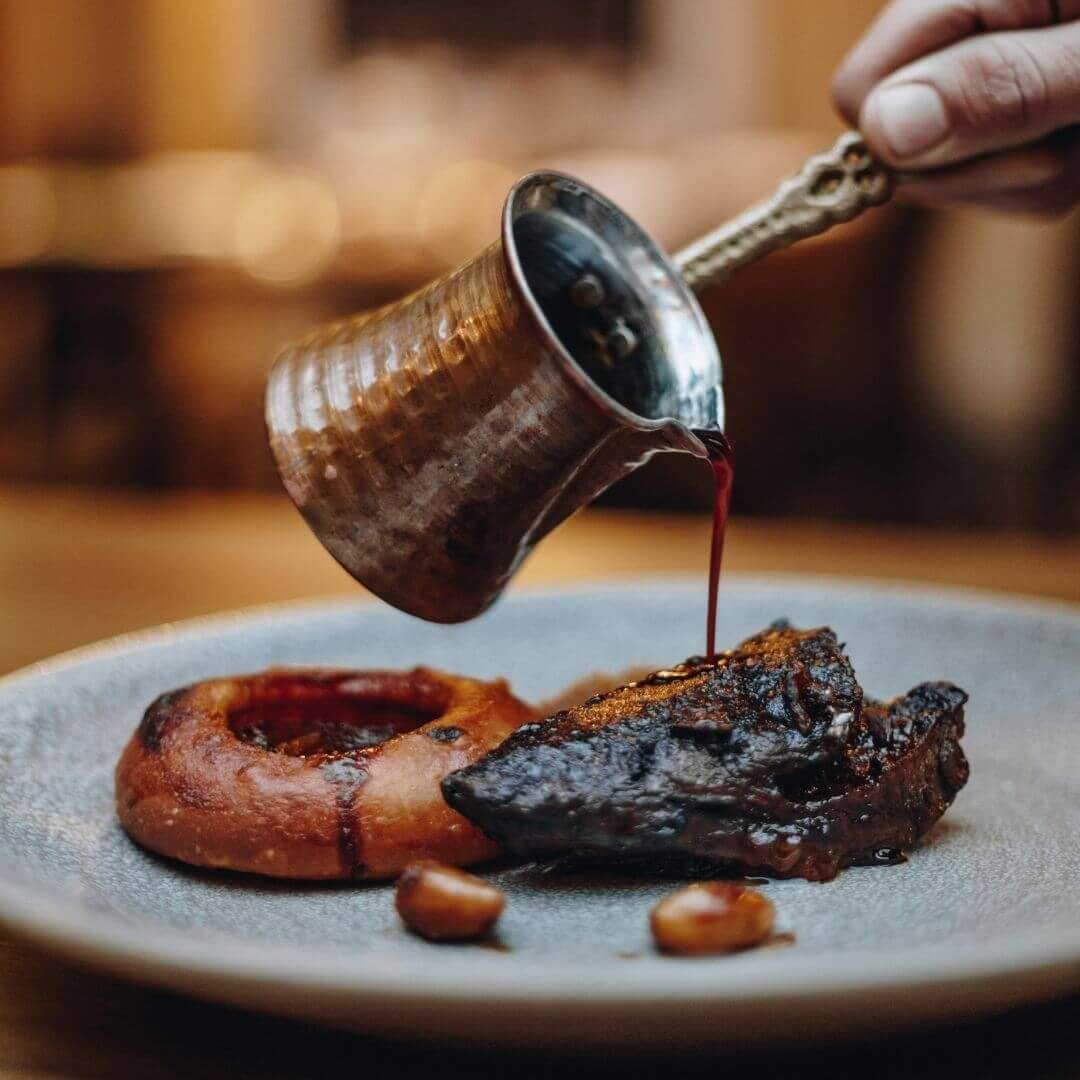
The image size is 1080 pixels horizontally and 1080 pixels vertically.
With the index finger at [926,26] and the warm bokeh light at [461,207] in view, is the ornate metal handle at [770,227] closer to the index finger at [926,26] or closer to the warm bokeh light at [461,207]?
the index finger at [926,26]

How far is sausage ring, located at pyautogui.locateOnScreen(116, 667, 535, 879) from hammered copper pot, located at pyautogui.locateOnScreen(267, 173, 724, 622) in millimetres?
134

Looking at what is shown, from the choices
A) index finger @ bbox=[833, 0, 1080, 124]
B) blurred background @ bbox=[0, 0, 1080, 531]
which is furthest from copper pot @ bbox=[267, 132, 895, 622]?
blurred background @ bbox=[0, 0, 1080, 531]

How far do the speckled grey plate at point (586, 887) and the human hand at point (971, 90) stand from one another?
1.88 feet

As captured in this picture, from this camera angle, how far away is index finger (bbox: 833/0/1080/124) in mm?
1566

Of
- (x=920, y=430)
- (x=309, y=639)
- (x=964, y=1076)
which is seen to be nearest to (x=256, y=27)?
(x=920, y=430)

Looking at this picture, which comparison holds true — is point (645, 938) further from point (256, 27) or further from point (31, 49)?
point (31, 49)

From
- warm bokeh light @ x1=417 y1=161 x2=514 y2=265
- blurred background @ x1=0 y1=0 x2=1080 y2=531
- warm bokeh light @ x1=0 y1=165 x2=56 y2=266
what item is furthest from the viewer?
warm bokeh light @ x1=0 y1=165 x2=56 y2=266

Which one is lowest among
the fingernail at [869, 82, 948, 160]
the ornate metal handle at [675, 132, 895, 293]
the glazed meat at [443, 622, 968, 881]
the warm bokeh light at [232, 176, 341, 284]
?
the glazed meat at [443, 622, 968, 881]

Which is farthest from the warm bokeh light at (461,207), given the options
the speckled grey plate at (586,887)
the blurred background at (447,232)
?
the speckled grey plate at (586,887)

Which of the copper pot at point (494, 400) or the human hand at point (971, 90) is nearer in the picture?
the copper pot at point (494, 400)

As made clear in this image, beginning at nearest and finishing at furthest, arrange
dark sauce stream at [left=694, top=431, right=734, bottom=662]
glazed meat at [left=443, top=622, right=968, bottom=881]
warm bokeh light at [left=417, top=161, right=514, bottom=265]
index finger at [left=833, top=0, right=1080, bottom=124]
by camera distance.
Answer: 1. glazed meat at [left=443, top=622, right=968, bottom=881]
2. dark sauce stream at [left=694, top=431, right=734, bottom=662]
3. index finger at [left=833, top=0, right=1080, bottom=124]
4. warm bokeh light at [left=417, top=161, right=514, bottom=265]

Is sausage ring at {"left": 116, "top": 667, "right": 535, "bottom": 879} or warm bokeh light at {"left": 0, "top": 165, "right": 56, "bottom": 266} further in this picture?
warm bokeh light at {"left": 0, "top": 165, "right": 56, "bottom": 266}

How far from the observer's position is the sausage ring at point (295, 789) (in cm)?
115

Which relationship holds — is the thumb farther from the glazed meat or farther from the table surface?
the table surface
